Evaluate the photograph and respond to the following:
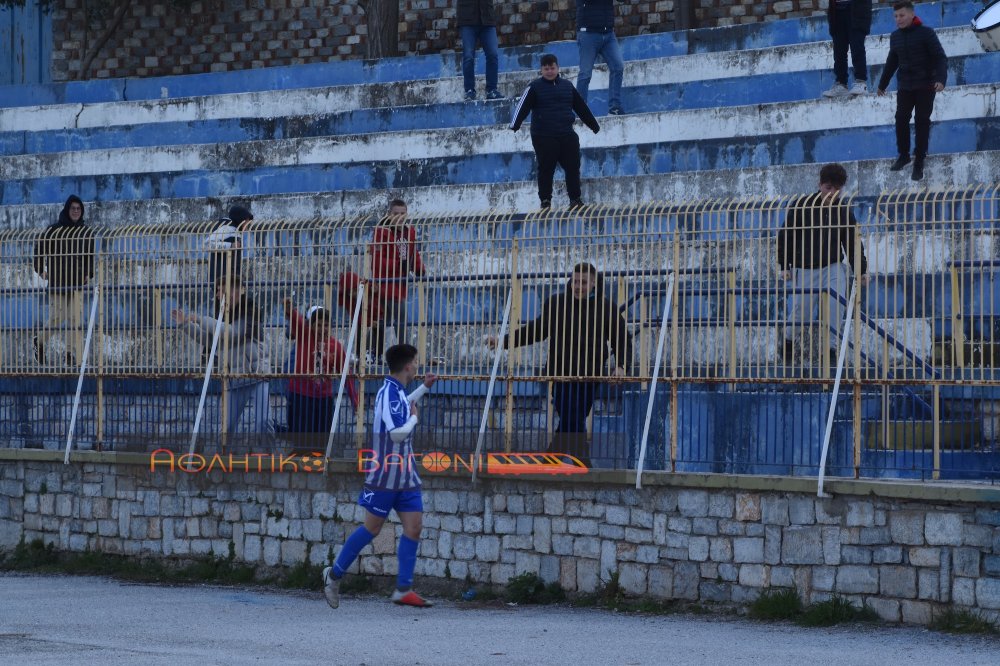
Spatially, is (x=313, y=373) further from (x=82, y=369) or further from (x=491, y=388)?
(x=82, y=369)

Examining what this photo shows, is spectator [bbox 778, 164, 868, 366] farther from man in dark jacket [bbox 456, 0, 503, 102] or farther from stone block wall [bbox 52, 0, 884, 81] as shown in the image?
stone block wall [bbox 52, 0, 884, 81]

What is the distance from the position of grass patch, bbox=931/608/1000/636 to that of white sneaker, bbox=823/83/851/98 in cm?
843

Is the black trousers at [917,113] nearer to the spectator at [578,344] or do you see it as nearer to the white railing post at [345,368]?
the spectator at [578,344]

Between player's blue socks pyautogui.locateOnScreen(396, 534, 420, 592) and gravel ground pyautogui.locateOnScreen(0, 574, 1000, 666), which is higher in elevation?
player's blue socks pyautogui.locateOnScreen(396, 534, 420, 592)

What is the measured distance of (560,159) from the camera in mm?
17609

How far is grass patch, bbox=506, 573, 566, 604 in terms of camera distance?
13.3 meters

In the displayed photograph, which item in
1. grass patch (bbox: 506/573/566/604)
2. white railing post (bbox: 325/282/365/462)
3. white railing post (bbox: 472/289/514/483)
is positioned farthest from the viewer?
white railing post (bbox: 325/282/365/462)

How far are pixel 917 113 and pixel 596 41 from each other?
4.59 m

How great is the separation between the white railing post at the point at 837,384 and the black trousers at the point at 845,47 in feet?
22.3

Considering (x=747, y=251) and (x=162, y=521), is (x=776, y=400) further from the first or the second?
(x=162, y=521)

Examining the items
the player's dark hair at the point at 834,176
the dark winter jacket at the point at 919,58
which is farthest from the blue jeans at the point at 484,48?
the player's dark hair at the point at 834,176

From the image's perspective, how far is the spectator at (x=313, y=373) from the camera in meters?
14.7

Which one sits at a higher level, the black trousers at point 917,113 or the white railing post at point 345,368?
the black trousers at point 917,113

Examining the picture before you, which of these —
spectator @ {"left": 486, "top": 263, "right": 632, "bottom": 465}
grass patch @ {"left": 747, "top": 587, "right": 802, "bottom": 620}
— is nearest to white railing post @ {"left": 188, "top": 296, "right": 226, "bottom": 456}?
spectator @ {"left": 486, "top": 263, "right": 632, "bottom": 465}
